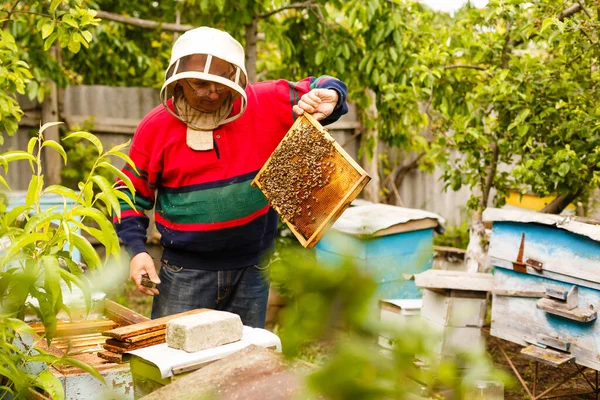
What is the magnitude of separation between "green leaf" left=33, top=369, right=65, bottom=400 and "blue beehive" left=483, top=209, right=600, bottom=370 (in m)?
2.50

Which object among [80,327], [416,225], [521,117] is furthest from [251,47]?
[80,327]

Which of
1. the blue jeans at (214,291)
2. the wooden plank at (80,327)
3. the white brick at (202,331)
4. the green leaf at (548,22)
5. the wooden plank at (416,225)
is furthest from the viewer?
the wooden plank at (416,225)

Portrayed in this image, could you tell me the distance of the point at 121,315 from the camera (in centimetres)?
262

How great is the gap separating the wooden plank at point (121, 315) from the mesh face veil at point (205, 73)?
83cm

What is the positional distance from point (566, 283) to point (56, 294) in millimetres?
2761

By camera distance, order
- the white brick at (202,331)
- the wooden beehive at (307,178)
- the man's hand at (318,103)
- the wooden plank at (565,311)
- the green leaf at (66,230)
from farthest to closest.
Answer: the wooden plank at (565,311) < the man's hand at (318,103) < the wooden beehive at (307,178) < the white brick at (202,331) < the green leaf at (66,230)

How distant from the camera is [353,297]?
620 millimetres

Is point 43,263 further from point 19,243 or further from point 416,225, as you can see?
point 416,225

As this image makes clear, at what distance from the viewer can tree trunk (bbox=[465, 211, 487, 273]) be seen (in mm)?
4793

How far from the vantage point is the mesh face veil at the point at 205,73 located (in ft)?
9.11

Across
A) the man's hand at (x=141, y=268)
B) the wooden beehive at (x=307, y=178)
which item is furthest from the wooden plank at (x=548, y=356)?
the man's hand at (x=141, y=268)

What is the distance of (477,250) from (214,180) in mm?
2540

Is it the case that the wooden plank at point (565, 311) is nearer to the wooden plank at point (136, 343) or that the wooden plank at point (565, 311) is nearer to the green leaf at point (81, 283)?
the wooden plank at point (136, 343)

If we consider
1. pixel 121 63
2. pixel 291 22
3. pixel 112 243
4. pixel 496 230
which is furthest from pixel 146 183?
pixel 121 63
